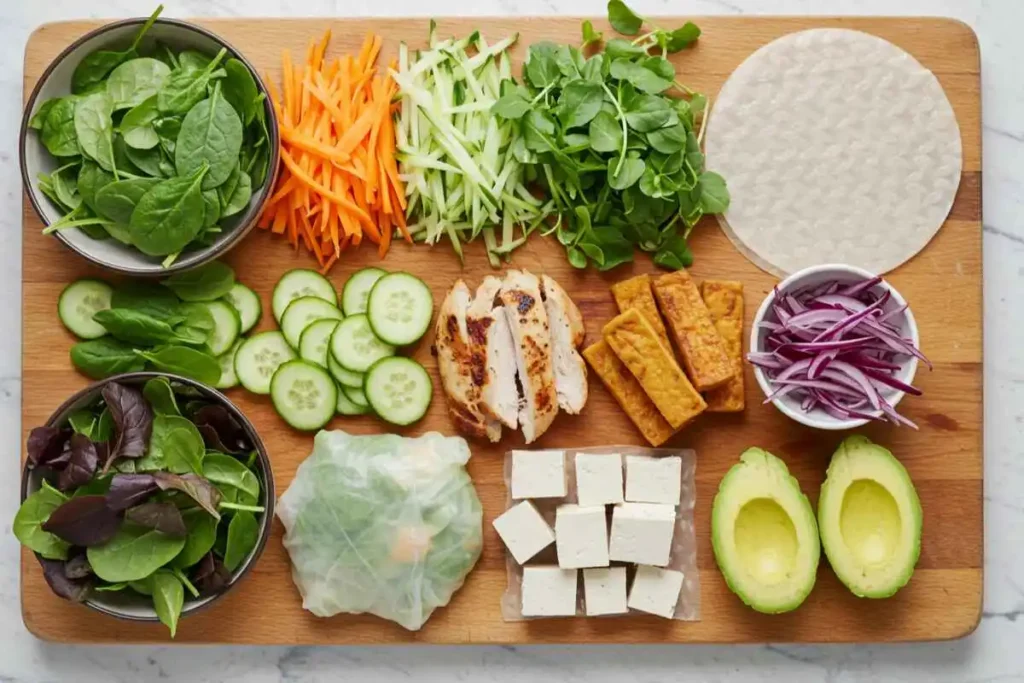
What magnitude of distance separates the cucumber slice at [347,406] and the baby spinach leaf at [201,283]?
499 millimetres

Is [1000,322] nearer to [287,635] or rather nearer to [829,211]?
[829,211]

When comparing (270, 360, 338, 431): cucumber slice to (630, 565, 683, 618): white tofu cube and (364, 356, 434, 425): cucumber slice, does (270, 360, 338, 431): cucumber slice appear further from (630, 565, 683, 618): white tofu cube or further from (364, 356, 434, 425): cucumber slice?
(630, 565, 683, 618): white tofu cube

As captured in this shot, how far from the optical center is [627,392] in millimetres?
3178

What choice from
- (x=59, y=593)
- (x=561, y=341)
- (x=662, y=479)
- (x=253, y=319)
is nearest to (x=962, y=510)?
(x=662, y=479)

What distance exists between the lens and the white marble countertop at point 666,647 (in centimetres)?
326

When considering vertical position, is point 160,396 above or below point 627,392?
above

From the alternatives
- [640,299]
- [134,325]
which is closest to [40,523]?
[134,325]

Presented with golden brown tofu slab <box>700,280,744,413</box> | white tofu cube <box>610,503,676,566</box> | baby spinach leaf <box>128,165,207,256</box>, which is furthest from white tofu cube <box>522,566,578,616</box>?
baby spinach leaf <box>128,165,207,256</box>

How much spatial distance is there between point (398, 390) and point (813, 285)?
1.35 metres

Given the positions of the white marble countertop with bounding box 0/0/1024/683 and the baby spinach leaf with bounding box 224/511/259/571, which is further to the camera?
the white marble countertop with bounding box 0/0/1024/683

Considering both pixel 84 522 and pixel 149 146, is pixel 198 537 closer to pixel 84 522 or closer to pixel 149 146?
pixel 84 522

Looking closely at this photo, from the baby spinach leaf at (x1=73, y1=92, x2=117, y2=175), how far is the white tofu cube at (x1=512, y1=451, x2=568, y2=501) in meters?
1.53

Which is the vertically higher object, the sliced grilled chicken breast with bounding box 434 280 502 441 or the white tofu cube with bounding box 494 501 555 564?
the sliced grilled chicken breast with bounding box 434 280 502 441

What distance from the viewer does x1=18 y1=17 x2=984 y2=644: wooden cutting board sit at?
3172 mm
